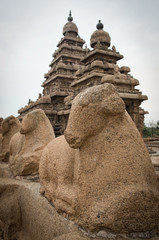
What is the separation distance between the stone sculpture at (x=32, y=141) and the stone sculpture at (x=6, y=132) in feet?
4.12

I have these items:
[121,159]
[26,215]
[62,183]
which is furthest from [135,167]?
[26,215]

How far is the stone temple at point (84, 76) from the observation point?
29.6ft

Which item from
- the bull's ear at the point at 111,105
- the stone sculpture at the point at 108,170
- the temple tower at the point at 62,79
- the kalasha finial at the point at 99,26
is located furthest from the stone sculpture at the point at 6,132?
the kalasha finial at the point at 99,26

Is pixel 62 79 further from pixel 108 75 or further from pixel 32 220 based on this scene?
pixel 32 220

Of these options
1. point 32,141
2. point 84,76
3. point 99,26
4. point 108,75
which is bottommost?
point 32,141

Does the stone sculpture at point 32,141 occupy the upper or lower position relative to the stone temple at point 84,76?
lower

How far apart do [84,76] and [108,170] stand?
350 inches

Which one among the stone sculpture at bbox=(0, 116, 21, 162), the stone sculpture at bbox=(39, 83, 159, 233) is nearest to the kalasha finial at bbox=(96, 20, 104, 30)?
the stone sculpture at bbox=(0, 116, 21, 162)

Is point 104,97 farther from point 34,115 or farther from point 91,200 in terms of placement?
point 34,115

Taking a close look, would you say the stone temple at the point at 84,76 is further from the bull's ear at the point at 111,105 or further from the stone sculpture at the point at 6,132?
the bull's ear at the point at 111,105

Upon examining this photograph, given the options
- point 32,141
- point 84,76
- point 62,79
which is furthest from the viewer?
point 62,79

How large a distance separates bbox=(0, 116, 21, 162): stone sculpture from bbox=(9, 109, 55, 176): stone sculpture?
1255 mm

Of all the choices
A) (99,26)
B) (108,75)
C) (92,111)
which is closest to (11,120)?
(92,111)

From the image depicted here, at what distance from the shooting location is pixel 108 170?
1549 millimetres
